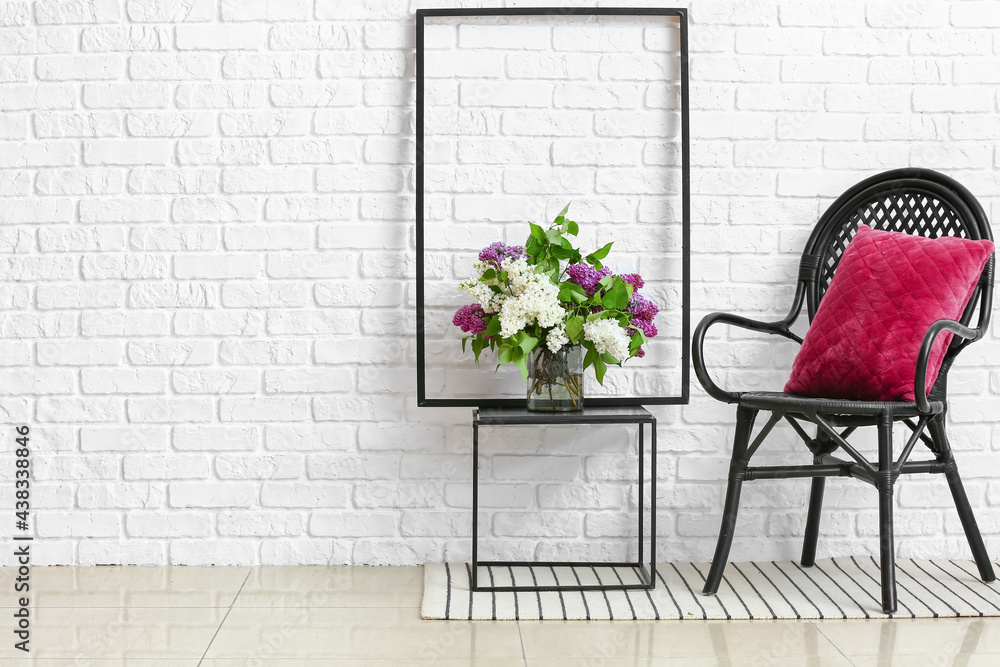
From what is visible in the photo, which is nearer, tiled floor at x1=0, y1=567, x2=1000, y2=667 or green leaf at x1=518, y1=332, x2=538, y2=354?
tiled floor at x1=0, y1=567, x2=1000, y2=667

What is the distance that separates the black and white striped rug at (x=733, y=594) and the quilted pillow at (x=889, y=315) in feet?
1.54

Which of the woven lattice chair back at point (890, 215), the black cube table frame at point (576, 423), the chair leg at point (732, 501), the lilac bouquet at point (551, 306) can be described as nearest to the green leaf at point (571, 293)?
the lilac bouquet at point (551, 306)

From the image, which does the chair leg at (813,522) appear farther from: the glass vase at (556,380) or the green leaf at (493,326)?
the green leaf at (493,326)

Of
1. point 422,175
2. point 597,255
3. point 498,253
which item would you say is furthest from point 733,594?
point 422,175

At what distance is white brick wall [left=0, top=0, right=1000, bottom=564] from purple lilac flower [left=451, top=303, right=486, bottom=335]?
0.69 feet

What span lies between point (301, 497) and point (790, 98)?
1.63 meters

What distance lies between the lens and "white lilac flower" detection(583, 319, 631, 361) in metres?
1.76

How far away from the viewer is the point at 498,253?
1.85 meters

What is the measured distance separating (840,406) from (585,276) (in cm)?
61

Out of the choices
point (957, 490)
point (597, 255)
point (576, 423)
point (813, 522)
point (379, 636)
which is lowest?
point (379, 636)

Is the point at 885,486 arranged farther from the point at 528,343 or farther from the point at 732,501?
the point at 528,343

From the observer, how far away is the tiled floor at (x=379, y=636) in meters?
1.52

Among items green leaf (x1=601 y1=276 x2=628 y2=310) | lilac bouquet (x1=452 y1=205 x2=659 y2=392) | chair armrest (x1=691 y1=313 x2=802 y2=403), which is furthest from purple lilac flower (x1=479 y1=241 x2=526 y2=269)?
chair armrest (x1=691 y1=313 x2=802 y2=403)

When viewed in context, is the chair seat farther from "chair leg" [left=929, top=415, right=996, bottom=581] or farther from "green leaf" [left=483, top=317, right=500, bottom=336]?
"green leaf" [left=483, top=317, right=500, bottom=336]
